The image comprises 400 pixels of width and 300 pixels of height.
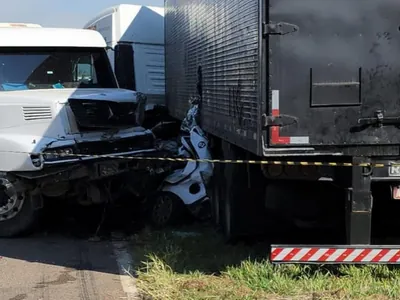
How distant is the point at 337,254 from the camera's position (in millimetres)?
5898

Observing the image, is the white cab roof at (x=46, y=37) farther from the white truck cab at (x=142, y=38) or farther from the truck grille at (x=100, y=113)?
the white truck cab at (x=142, y=38)

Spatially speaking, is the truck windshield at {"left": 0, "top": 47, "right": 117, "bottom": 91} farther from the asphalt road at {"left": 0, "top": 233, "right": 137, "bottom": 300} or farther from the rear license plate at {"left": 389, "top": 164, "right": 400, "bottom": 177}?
the rear license plate at {"left": 389, "top": 164, "right": 400, "bottom": 177}

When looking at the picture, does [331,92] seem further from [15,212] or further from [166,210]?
[15,212]

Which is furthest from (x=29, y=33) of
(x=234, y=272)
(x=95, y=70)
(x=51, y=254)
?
(x=234, y=272)

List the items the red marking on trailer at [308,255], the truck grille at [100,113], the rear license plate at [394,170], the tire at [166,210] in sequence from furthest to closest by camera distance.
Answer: the tire at [166,210], the truck grille at [100,113], the red marking on trailer at [308,255], the rear license plate at [394,170]

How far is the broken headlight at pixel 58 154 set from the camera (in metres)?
8.41

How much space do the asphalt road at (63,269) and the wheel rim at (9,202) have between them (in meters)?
0.36

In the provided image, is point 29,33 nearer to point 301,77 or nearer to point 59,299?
point 59,299

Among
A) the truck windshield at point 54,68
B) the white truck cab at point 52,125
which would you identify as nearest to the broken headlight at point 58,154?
the white truck cab at point 52,125

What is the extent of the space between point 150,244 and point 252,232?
4.29 ft

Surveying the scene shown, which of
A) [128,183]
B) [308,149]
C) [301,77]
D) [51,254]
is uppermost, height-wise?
[301,77]

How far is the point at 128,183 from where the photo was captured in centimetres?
941

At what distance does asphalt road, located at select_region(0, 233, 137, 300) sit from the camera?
6644mm

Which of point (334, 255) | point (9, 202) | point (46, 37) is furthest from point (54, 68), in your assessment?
point (334, 255)
